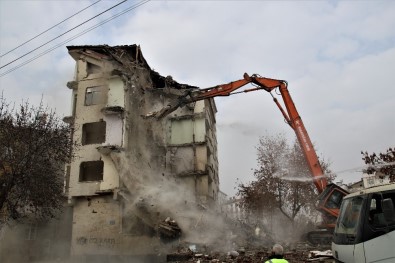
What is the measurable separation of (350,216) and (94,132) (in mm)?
20429

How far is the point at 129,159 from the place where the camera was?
23.7m

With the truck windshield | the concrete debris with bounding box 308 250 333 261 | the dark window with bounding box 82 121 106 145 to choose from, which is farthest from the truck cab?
the dark window with bounding box 82 121 106 145

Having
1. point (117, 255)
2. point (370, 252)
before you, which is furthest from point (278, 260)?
point (117, 255)

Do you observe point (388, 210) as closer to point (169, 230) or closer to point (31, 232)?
point (169, 230)

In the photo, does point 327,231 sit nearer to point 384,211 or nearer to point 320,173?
point 320,173

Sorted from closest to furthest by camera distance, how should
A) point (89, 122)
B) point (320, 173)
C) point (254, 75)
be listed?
point (320, 173)
point (254, 75)
point (89, 122)

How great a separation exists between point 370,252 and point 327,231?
30.8 ft

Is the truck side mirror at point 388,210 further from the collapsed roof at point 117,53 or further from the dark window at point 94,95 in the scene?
the collapsed roof at point 117,53

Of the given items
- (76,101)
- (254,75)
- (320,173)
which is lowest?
(320,173)

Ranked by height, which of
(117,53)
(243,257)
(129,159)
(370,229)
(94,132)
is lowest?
(243,257)

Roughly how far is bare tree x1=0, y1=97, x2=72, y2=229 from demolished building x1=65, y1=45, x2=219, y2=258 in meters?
4.82

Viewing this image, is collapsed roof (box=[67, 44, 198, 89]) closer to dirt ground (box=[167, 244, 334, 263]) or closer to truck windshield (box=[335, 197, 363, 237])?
dirt ground (box=[167, 244, 334, 263])

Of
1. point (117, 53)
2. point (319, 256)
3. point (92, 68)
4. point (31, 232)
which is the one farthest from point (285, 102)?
point (31, 232)

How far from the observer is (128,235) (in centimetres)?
2162
